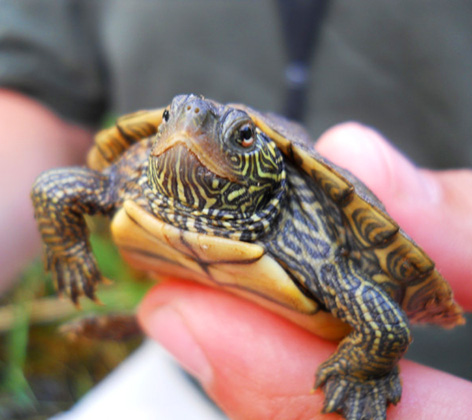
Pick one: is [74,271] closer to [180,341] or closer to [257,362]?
[180,341]

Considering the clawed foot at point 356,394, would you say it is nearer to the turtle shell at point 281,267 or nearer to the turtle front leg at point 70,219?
the turtle shell at point 281,267

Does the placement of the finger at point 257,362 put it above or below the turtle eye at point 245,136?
below

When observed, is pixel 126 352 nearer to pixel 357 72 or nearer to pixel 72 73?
pixel 72 73

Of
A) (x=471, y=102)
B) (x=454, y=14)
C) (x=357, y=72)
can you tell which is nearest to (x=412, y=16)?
(x=454, y=14)

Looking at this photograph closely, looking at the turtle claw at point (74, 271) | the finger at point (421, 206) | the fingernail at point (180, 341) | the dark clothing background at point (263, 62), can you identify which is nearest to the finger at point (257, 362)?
the fingernail at point (180, 341)

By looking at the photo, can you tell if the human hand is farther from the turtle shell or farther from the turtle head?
the turtle head

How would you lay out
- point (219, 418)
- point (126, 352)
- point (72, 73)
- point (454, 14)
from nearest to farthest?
point (454, 14), point (219, 418), point (72, 73), point (126, 352)

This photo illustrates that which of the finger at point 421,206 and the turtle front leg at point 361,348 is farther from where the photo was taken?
the finger at point 421,206

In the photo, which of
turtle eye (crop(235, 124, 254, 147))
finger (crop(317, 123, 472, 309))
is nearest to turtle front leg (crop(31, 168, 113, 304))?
turtle eye (crop(235, 124, 254, 147))
